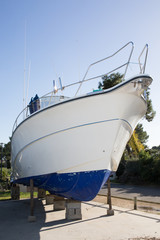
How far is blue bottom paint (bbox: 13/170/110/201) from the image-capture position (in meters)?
4.81

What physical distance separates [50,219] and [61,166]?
175 centimetres

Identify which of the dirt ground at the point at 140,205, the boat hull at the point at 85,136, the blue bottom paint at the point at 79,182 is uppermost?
the boat hull at the point at 85,136

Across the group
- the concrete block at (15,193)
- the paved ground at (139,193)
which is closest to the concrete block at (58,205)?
the concrete block at (15,193)

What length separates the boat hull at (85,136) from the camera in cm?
465

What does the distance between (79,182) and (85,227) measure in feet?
3.30

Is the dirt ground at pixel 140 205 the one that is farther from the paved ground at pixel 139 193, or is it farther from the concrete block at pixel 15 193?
the concrete block at pixel 15 193

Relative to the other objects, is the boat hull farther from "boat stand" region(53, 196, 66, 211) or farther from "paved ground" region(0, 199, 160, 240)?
"boat stand" region(53, 196, 66, 211)

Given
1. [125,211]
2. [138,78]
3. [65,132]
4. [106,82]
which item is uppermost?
[106,82]

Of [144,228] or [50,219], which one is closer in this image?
[144,228]

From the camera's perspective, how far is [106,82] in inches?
888

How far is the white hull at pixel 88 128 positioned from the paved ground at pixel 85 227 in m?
1.27

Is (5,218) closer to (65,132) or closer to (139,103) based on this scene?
(65,132)

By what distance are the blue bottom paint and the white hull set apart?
0.39 feet

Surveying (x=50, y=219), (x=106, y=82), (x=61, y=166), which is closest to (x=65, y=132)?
(x=61, y=166)
